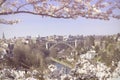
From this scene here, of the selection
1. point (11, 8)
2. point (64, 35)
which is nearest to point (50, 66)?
point (64, 35)

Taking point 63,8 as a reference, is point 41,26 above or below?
below

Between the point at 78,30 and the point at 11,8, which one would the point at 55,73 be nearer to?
the point at 78,30

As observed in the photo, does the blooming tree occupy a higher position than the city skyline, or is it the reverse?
the blooming tree

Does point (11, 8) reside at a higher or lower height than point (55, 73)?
higher

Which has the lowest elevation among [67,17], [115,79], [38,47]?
[115,79]

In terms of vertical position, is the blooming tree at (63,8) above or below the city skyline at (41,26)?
above

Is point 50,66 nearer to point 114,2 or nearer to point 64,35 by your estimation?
point 64,35

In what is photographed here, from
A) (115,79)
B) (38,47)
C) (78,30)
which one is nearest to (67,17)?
(78,30)
